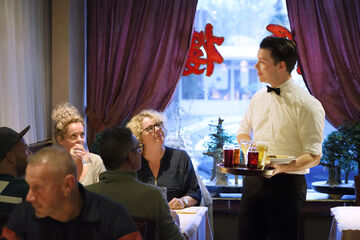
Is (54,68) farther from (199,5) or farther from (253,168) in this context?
(253,168)

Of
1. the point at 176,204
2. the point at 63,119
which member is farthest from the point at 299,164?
the point at 63,119

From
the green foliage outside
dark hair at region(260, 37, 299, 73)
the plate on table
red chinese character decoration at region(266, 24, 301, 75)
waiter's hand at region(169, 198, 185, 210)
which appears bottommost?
waiter's hand at region(169, 198, 185, 210)

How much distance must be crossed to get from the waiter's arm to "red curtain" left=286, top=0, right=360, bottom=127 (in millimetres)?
2373

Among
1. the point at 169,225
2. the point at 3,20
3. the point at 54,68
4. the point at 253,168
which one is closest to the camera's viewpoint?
the point at 169,225

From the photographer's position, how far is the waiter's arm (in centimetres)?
268

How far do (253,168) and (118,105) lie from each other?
2.69 meters

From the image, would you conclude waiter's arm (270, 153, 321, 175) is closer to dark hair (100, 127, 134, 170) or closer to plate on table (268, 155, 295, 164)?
plate on table (268, 155, 295, 164)

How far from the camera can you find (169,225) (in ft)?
7.28

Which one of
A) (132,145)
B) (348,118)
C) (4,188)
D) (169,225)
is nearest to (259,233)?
(169,225)

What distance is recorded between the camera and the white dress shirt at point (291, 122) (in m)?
2.77

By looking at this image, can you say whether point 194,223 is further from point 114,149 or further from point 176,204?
point 114,149

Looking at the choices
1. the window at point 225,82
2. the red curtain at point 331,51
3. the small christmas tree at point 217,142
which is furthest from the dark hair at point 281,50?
the window at point 225,82

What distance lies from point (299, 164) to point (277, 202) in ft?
0.92

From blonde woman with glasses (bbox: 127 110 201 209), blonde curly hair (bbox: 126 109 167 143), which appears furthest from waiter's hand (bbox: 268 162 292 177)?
blonde curly hair (bbox: 126 109 167 143)
